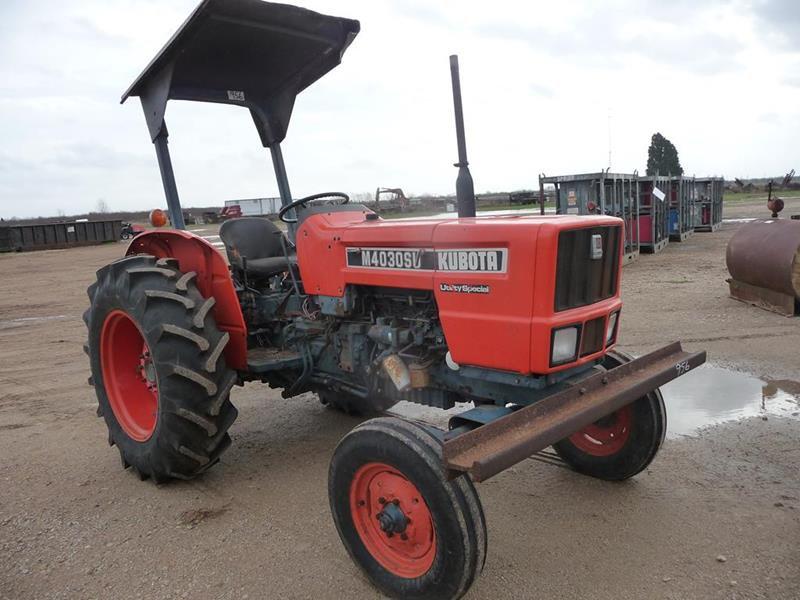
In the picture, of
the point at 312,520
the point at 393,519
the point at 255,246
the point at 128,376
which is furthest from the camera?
the point at 255,246

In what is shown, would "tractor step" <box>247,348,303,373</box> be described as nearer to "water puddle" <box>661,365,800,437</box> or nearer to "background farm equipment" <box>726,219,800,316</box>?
"water puddle" <box>661,365,800,437</box>

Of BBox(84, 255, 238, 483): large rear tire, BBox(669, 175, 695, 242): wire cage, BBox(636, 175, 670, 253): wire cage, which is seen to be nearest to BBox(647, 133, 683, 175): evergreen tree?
BBox(669, 175, 695, 242): wire cage

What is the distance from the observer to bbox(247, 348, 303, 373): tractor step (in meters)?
3.85

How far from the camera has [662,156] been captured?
42438 mm

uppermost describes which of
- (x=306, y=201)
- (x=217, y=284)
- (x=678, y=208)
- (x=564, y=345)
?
(x=306, y=201)

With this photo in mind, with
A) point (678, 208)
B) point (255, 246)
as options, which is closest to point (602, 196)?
point (678, 208)

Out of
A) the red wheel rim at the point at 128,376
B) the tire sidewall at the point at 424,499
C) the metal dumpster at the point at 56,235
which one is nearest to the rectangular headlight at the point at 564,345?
the tire sidewall at the point at 424,499

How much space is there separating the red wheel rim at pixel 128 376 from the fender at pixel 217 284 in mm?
511

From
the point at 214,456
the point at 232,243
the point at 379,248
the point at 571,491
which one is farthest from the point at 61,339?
the point at 571,491

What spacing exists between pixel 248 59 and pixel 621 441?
3.37 metres

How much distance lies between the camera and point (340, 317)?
371 centimetres

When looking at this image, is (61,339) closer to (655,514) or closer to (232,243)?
(232,243)

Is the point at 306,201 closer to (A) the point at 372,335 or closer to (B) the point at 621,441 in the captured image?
(A) the point at 372,335

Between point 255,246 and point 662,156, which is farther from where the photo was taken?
point 662,156
